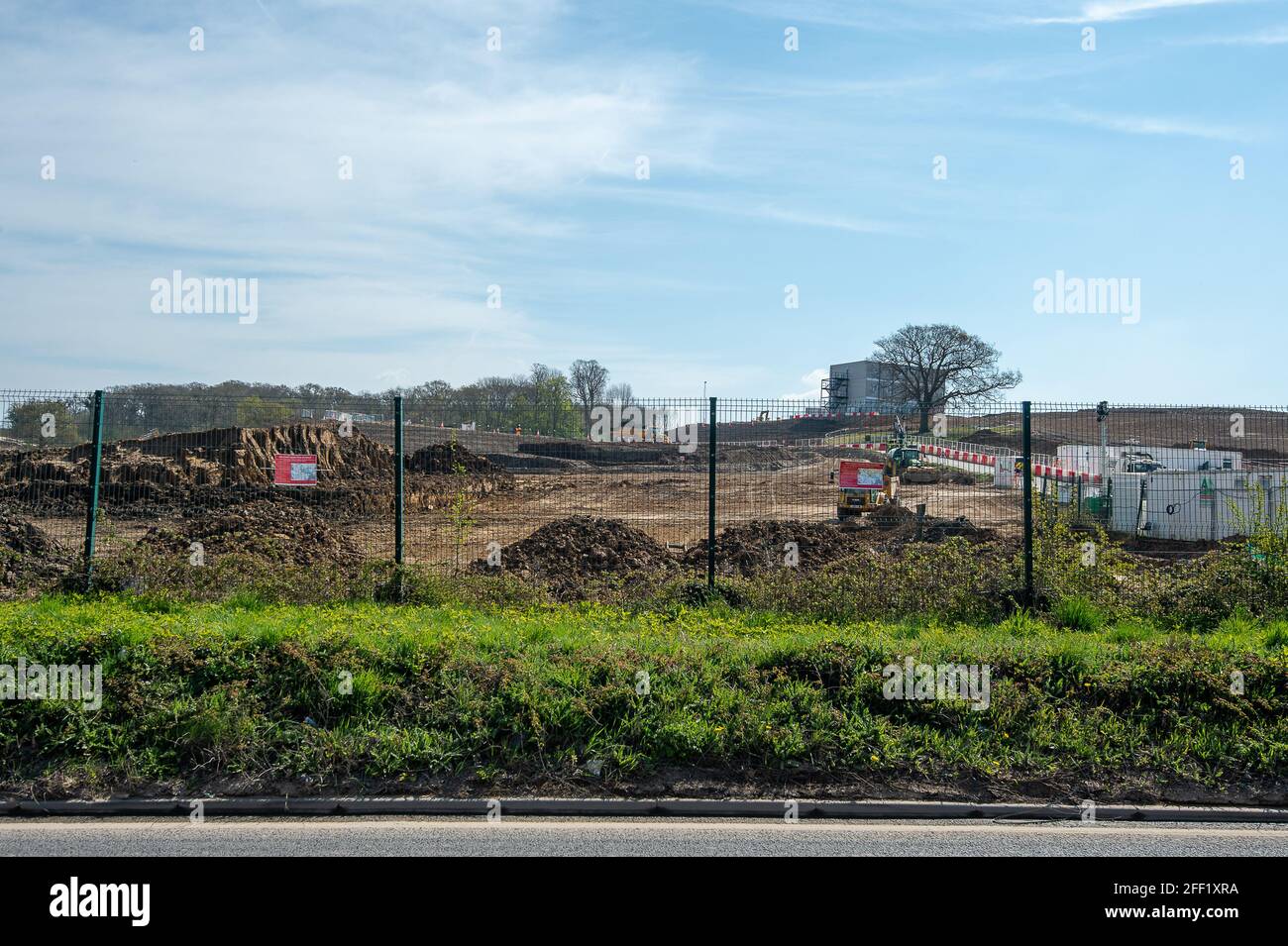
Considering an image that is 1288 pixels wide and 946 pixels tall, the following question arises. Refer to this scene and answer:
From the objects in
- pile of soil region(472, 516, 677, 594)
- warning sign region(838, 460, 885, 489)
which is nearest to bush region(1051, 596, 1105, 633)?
pile of soil region(472, 516, 677, 594)

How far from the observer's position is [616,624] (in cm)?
952

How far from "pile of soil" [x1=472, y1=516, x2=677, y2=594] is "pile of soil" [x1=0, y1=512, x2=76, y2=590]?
17.5ft

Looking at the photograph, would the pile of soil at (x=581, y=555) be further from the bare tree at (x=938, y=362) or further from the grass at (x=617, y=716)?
the bare tree at (x=938, y=362)

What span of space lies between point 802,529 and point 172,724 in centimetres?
1234

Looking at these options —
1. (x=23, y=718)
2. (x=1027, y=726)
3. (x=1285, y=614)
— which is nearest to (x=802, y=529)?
(x=1285, y=614)

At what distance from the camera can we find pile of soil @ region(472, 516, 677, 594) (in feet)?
42.2

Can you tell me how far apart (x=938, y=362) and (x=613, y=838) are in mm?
71426

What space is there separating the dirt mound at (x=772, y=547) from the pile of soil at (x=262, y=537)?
546 centimetres

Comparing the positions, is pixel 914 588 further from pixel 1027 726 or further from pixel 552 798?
pixel 552 798

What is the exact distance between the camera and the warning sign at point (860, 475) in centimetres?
2481

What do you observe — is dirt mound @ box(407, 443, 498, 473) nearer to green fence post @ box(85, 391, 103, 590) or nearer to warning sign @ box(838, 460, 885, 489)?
warning sign @ box(838, 460, 885, 489)

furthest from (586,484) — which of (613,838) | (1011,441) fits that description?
(613,838)

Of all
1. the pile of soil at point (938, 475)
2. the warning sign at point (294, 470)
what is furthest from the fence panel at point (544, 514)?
the pile of soil at point (938, 475)
